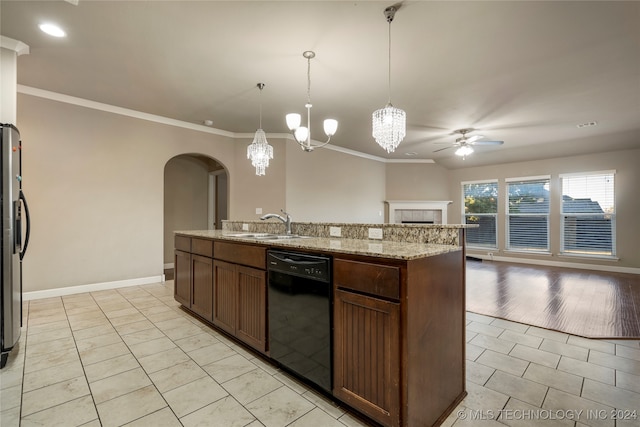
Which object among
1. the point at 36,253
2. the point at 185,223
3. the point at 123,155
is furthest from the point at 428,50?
the point at 185,223

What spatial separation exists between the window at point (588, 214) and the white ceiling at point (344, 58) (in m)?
1.79

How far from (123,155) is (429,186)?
23.3 feet

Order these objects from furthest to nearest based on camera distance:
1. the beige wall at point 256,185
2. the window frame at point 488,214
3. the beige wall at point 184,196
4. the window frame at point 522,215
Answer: the window frame at point 488,214 → the window frame at point 522,215 → the beige wall at point 184,196 → the beige wall at point 256,185

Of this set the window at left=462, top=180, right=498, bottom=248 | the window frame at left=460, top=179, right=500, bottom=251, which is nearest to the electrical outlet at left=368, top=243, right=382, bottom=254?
the window at left=462, top=180, right=498, bottom=248

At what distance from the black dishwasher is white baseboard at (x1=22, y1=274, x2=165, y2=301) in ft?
11.2

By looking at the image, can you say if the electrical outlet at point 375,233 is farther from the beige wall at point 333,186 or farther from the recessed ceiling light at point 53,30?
the beige wall at point 333,186

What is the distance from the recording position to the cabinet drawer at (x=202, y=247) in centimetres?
269

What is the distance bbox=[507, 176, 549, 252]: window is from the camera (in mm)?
6859

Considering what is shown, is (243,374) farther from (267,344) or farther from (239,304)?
(239,304)

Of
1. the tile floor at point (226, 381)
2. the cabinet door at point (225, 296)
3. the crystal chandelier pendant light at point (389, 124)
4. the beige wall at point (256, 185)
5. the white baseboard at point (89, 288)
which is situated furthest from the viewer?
the beige wall at point (256, 185)

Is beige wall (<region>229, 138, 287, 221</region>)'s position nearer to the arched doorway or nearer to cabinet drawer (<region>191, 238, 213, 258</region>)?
the arched doorway

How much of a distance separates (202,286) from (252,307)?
89 cm

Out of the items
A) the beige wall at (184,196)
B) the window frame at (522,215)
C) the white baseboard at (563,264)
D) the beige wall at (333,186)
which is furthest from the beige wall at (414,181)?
the beige wall at (184,196)

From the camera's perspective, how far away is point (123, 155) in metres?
4.34
